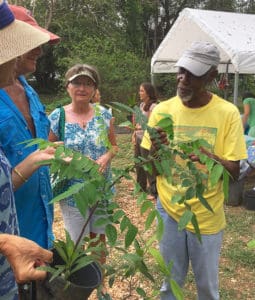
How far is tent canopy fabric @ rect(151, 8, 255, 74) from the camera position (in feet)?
22.0

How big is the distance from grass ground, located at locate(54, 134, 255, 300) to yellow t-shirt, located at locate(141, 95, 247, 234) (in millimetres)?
422

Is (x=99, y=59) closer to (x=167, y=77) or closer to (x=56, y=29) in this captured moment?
(x=167, y=77)

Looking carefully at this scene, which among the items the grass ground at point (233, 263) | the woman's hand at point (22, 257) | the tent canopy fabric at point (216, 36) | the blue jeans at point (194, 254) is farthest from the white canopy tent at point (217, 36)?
the woman's hand at point (22, 257)

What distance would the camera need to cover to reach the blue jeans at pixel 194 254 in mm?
2438

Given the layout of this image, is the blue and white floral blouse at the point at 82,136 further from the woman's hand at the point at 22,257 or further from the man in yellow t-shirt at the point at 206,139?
the woman's hand at the point at 22,257

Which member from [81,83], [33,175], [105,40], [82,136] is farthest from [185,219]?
[105,40]

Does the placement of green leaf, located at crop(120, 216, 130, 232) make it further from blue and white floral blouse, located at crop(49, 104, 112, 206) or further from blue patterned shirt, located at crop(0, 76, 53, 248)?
blue and white floral blouse, located at crop(49, 104, 112, 206)

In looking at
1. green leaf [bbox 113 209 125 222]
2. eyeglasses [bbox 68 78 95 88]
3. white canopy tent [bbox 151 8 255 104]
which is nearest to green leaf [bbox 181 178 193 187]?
green leaf [bbox 113 209 125 222]

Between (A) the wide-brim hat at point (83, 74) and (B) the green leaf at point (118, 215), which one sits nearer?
(B) the green leaf at point (118, 215)

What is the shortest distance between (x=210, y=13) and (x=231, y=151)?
663 cm

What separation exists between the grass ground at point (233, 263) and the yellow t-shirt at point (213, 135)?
0.42 m

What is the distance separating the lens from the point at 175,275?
260 centimetres

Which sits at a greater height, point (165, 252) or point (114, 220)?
point (114, 220)

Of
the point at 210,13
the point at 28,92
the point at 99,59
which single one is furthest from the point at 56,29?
the point at 28,92
